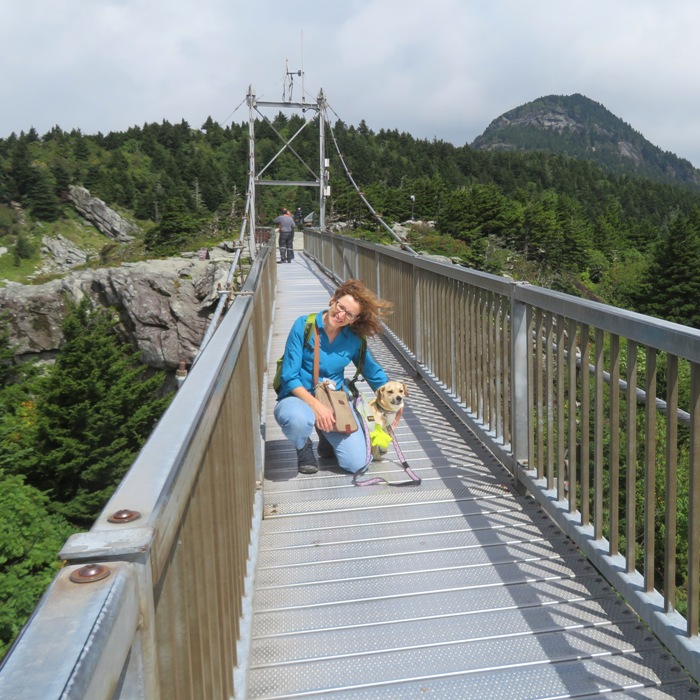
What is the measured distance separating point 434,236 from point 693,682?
60978 mm

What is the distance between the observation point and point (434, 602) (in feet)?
11.7

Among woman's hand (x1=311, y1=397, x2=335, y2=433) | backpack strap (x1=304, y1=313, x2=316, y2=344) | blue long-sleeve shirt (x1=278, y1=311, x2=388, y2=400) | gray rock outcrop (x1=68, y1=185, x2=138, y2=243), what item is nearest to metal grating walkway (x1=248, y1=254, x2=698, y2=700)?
woman's hand (x1=311, y1=397, x2=335, y2=433)

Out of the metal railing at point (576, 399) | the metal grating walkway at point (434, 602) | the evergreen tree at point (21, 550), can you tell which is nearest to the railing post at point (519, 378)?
the metal railing at point (576, 399)

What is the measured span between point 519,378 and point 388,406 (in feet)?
3.89

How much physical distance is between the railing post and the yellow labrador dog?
1.01m

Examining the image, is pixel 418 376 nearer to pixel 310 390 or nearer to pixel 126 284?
pixel 310 390

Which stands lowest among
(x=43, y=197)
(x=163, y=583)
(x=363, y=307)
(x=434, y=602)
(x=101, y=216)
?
(x=434, y=602)

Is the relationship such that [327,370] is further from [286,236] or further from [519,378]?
[286,236]

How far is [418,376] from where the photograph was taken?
8.15m

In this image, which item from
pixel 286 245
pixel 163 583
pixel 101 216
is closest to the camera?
pixel 163 583

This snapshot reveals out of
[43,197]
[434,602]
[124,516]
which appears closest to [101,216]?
[43,197]

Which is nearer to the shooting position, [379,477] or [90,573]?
[90,573]

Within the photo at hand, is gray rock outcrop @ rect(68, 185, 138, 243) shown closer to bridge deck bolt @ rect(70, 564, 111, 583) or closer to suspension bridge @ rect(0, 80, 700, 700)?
suspension bridge @ rect(0, 80, 700, 700)

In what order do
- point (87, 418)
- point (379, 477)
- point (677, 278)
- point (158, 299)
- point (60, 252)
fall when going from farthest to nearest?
point (60, 252) → point (677, 278) → point (158, 299) → point (87, 418) → point (379, 477)
